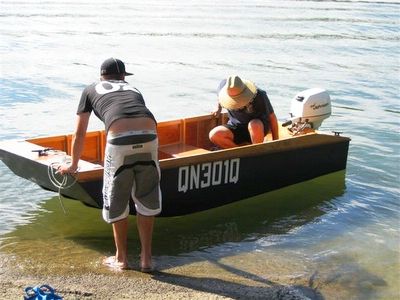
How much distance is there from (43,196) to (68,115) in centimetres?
430

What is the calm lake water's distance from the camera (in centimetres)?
636

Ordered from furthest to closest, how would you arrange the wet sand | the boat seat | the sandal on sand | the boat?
the boat seat
the boat
the sandal on sand
the wet sand

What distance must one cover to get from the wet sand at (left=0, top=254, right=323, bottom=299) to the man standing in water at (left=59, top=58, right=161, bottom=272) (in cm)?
27

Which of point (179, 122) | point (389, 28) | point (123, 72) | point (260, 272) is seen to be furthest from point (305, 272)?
point (389, 28)

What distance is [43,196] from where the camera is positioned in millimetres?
7723

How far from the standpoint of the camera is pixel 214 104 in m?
13.3

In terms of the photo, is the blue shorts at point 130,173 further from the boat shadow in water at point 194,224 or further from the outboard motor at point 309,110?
the outboard motor at point 309,110

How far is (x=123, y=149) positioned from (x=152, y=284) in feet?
3.74

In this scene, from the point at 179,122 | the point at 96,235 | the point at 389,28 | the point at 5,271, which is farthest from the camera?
the point at 389,28

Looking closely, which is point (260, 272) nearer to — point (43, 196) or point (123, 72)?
point (123, 72)

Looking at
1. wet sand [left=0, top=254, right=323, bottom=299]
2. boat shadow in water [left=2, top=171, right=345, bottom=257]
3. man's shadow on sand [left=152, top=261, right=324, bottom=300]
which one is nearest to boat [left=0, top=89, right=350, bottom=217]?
boat shadow in water [left=2, top=171, right=345, bottom=257]

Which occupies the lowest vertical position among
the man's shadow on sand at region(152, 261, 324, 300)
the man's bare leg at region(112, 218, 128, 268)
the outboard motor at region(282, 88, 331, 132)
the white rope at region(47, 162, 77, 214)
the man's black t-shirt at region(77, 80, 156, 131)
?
the man's shadow on sand at region(152, 261, 324, 300)

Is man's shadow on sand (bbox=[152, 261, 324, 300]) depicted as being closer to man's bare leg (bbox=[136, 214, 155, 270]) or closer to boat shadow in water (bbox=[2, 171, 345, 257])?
man's bare leg (bbox=[136, 214, 155, 270])

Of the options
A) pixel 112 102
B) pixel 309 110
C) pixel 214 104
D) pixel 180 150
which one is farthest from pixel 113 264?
pixel 214 104
